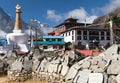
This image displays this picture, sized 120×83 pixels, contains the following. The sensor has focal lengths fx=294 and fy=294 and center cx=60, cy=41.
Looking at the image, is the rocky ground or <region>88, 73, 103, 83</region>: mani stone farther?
the rocky ground

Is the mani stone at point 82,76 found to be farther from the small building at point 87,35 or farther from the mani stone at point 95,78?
the small building at point 87,35

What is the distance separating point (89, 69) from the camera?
58.6ft

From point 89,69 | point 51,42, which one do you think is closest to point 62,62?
point 89,69

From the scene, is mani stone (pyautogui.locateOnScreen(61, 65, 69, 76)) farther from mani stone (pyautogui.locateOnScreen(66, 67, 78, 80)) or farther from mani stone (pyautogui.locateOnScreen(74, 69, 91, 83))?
mani stone (pyautogui.locateOnScreen(74, 69, 91, 83))

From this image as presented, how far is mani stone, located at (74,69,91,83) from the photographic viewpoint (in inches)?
667

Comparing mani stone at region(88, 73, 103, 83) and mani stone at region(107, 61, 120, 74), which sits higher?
mani stone at region(107, 61, 120, 74)

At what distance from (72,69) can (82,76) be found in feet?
5.15

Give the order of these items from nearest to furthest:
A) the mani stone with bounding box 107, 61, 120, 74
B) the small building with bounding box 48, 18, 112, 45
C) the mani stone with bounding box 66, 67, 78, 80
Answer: the mani stone with bounding box 107, 61, 120, 74 < the mani stone with bounding box 66, 67, 78, 80 < the small building with bounding box 48, 18, 112, 45

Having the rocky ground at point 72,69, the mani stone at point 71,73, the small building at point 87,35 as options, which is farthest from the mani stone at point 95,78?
the small building at point 87,35

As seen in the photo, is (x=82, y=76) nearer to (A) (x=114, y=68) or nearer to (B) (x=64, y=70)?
(A) (x=114, y=68)

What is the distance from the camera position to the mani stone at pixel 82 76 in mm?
16938

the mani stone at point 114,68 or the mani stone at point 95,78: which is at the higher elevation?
the mani stone at point 114,68

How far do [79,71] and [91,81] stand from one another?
189cm

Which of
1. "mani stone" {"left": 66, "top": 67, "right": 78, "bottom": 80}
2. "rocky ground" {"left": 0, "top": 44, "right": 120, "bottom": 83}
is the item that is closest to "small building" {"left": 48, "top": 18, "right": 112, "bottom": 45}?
"rocky ground" {"left": 0, "top": 44, "right": 120, "bottom": 83}
